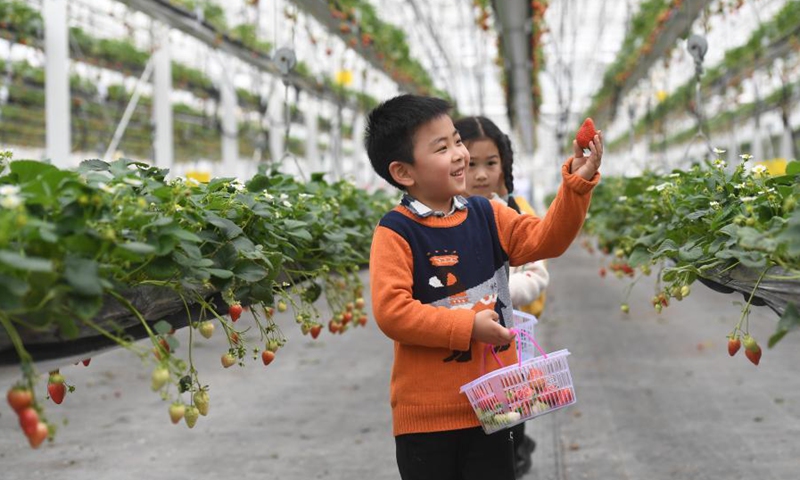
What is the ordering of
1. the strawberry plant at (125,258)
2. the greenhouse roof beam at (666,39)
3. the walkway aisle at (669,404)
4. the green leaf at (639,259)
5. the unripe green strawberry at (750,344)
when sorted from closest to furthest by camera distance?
the strawberry plant at (125,258), the unripe green strawberry at (750,344), the green leaf at (639,259), the walkway aisle at (669,404), the greenhouse roof beam at (666,39)

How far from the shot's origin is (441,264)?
152cm

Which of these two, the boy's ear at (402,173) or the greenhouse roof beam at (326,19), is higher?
the greenhouse roof beam at (326,19)

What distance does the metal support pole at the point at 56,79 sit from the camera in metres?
4.61

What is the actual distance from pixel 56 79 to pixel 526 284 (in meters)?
3.51

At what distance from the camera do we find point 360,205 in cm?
329

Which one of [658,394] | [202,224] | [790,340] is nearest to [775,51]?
[790,340]

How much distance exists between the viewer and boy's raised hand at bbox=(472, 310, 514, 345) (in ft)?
4.44

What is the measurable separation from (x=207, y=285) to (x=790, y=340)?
4.77m

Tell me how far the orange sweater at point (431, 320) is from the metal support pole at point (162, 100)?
543 centimetres

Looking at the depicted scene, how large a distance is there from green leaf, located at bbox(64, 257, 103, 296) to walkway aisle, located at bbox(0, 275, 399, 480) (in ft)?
6.63

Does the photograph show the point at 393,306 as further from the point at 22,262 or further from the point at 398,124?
the point at 22,262

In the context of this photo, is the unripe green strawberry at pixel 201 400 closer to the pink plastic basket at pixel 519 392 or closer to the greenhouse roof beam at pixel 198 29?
the pink plastic basket at pixel 519 392

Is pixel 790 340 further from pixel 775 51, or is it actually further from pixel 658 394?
pixel 775 51

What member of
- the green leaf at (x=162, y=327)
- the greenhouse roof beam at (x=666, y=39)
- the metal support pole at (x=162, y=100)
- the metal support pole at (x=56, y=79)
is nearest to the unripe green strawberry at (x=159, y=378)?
the green leaf at (x=162, y=327)
